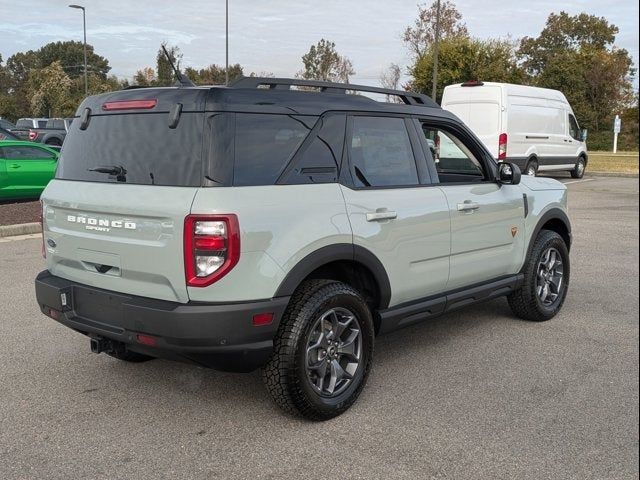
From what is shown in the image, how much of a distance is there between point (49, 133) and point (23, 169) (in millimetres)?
16328

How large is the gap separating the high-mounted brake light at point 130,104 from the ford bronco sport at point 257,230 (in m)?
0.02

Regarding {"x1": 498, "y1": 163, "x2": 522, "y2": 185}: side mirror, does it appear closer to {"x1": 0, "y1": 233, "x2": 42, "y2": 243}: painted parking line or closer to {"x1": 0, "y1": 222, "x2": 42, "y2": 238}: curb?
{"x1": 0, "y1": 233, "x2": 42, "y2": 243}: painted parking line

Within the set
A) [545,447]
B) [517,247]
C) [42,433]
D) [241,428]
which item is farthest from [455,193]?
[42,433]

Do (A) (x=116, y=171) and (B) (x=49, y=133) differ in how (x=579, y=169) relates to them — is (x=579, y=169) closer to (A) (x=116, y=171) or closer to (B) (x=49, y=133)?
(A) (x=116, y=171)

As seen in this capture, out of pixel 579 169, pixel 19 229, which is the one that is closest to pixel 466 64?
pixel 579 169

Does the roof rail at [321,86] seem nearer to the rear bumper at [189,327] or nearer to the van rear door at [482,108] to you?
the rear bumper at [189,327]

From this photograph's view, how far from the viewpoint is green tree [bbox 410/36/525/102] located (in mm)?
30047

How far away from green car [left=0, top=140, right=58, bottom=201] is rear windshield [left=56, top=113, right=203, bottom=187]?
9603mm

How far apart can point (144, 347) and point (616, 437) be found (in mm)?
2546

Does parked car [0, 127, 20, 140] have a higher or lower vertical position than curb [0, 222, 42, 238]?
higher

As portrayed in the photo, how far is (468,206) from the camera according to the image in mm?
4539

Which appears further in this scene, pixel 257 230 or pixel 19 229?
pixel 19 229

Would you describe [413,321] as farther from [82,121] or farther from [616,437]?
[82,121]

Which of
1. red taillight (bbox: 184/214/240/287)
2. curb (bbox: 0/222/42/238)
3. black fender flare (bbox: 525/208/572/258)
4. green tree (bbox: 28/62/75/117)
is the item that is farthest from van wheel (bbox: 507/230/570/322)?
green tree (bbox: 28/62/75/117)
